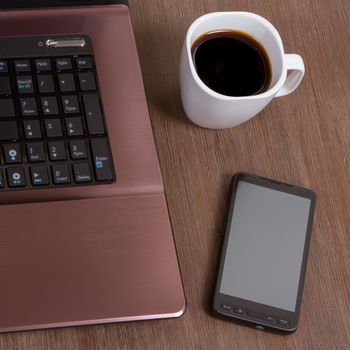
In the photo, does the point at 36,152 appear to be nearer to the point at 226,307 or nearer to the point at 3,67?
the point at 3,67

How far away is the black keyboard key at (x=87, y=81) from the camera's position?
1.85ft

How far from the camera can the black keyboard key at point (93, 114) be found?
21.8 inches

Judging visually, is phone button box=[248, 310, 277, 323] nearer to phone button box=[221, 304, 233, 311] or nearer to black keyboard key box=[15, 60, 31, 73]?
phone button box=[221, 304, 233, 311]

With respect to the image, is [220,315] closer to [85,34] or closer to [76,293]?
[76,293]

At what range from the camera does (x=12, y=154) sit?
53 cm

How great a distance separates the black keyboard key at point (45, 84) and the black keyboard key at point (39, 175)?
0.07m

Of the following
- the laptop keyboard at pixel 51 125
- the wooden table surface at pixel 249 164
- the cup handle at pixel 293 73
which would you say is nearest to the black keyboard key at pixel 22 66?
the laptop keyboard at pixel 51 125

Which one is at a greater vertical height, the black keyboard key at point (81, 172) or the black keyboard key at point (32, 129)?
the black keyboard key at point (32, 129)

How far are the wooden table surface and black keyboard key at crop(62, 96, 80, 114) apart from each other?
0.09m

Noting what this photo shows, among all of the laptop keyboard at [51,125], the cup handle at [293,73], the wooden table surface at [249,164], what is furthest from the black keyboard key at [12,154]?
the cup handle at [293,73]

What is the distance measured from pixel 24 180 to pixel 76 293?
10 cm

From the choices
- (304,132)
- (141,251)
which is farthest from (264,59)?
(141,251)

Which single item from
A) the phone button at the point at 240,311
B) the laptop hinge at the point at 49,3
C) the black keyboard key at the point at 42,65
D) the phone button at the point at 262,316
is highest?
the laptop hinge at the point at 49,3

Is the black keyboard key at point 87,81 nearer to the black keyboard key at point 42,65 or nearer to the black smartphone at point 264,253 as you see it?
the black keyboard key at point 42,65
